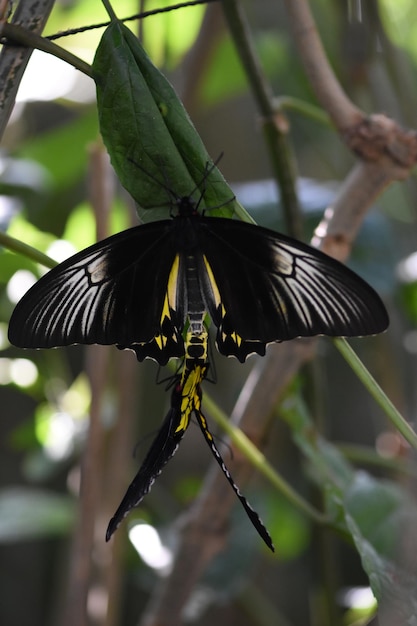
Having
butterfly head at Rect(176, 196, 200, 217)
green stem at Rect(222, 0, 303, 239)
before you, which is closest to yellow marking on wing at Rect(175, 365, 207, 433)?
butterfly head at Rect(176, 196, 200, 217)

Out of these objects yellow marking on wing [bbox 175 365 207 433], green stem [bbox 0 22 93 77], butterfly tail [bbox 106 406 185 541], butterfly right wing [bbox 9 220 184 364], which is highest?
green stem [bbox 0 22 93 77]

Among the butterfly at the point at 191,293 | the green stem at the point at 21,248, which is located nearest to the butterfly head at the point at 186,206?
the butterfly at the point at 191,293

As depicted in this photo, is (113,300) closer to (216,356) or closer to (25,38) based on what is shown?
(25,38)

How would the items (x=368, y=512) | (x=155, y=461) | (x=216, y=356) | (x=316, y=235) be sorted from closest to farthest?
(x=155, y=461), (x=316, y=235), (x=368, y=512), (x=216, y=356)

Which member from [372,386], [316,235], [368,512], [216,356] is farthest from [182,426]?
[216,356]

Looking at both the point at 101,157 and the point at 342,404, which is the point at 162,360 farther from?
the point at 342,404

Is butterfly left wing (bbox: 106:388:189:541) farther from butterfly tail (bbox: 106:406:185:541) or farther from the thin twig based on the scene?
the thin twig
